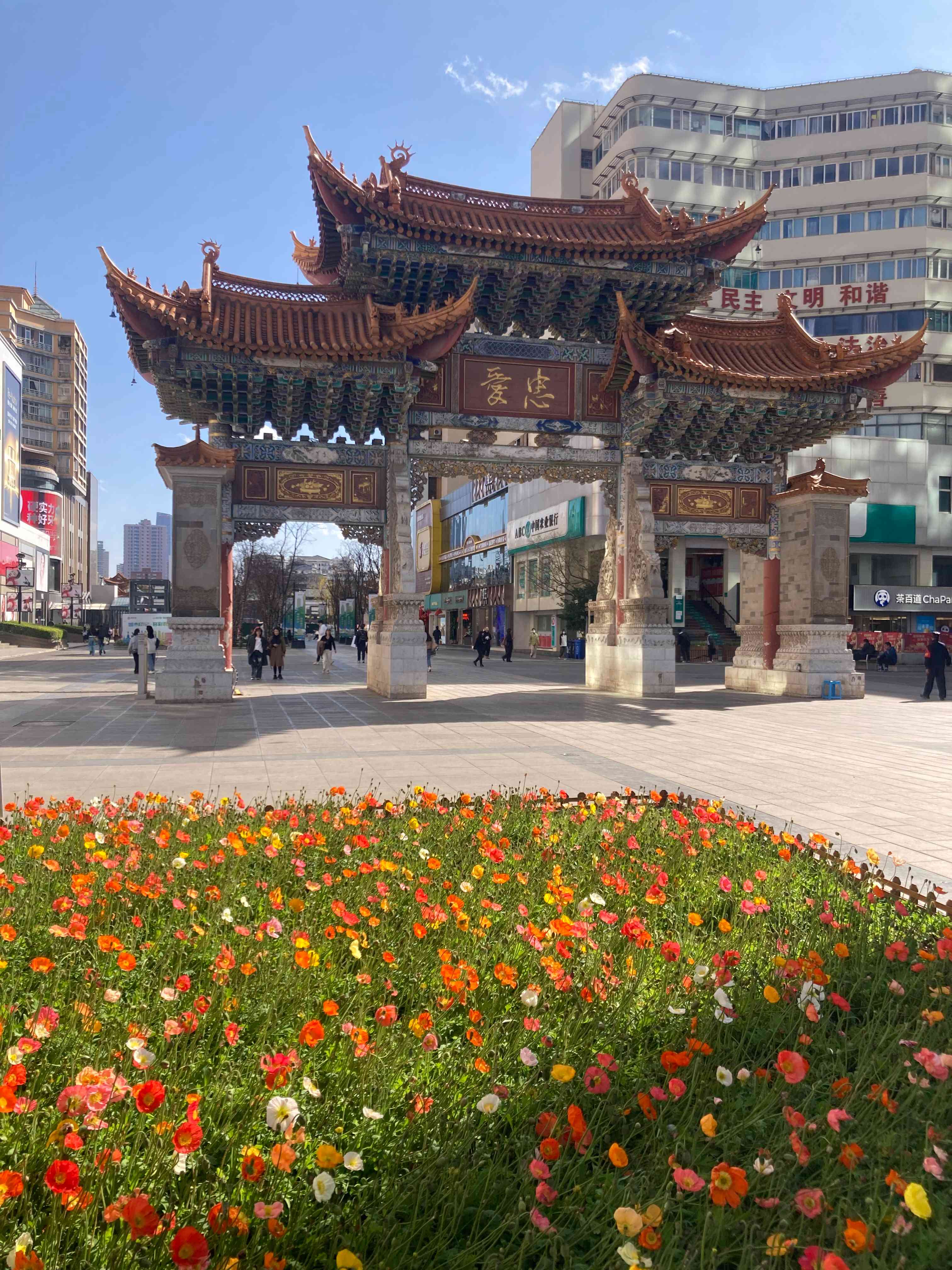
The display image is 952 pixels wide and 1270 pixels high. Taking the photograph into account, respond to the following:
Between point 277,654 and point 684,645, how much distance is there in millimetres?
18774

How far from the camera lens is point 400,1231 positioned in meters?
2.05

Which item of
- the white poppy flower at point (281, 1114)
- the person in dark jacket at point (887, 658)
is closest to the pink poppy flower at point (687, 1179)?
the white poppy flower at point (281, 1114)

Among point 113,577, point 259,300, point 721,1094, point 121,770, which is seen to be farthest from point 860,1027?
point 113,577

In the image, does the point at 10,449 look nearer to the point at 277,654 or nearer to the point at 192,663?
the point at 277,654

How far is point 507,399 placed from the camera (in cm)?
1858

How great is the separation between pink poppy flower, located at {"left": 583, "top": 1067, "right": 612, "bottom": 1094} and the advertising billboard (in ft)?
174

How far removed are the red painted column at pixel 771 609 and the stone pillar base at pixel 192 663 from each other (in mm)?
12132

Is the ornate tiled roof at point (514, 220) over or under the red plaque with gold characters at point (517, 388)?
over

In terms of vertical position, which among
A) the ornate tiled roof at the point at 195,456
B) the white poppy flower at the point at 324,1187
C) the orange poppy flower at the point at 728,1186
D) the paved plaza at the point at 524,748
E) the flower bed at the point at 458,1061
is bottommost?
the paved plaza at the point at 524,748

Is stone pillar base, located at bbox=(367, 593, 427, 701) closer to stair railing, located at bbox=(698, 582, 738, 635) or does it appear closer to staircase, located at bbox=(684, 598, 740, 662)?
staircase, located at bbox=(684, 598, 740, 662)

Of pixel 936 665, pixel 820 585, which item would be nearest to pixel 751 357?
pixel 820 585

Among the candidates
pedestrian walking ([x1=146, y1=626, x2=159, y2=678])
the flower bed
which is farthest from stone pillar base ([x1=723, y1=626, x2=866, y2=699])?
the flower bed

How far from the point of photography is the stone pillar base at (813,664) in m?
18.9

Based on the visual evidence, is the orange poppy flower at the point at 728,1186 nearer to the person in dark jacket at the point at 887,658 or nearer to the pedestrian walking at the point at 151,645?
the pedestrian walking at the point at 151,645
